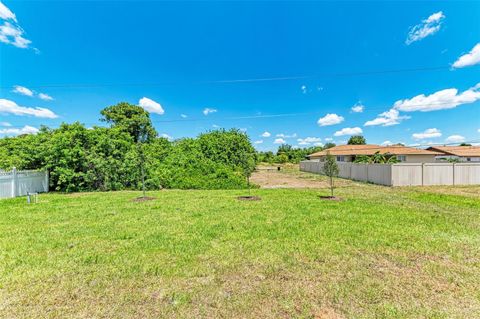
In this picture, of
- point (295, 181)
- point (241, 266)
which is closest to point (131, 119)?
point (295, 181)

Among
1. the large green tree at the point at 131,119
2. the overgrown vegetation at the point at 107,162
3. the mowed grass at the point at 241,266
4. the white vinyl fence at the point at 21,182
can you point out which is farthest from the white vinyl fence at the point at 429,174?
the large green tree at the point at 131,119

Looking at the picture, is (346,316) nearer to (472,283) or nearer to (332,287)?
(332,287)

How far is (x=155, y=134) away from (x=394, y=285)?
104 ft

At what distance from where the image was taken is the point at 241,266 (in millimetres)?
3486

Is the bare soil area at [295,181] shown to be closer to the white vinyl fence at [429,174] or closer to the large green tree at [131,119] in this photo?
the white vinyl fence at [429,174]

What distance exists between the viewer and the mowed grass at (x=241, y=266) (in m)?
2.56

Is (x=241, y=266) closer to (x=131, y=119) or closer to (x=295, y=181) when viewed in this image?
(x=295, y=181)

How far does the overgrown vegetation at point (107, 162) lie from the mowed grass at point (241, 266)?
18.1 ft

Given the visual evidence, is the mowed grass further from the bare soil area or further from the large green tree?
the large green tree

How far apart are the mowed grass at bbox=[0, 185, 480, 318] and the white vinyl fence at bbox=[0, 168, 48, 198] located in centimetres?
466

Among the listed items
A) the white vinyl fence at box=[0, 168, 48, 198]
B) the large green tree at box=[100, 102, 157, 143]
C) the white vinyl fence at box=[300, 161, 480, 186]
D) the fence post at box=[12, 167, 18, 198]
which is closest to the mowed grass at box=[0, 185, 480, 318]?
the white vinyl fence at box=[0, 168, 48, 198]

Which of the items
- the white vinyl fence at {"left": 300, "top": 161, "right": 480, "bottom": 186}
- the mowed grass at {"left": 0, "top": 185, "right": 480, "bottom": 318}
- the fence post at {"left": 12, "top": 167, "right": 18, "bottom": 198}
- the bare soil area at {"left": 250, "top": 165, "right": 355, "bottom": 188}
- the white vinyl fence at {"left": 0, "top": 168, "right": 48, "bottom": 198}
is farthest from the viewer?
the bare soil area at {"left": 250, "top": 165, "right": 355, "bottom": 188}

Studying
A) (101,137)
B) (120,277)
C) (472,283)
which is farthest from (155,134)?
(472,283)

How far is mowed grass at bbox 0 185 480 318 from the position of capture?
8.40ft
